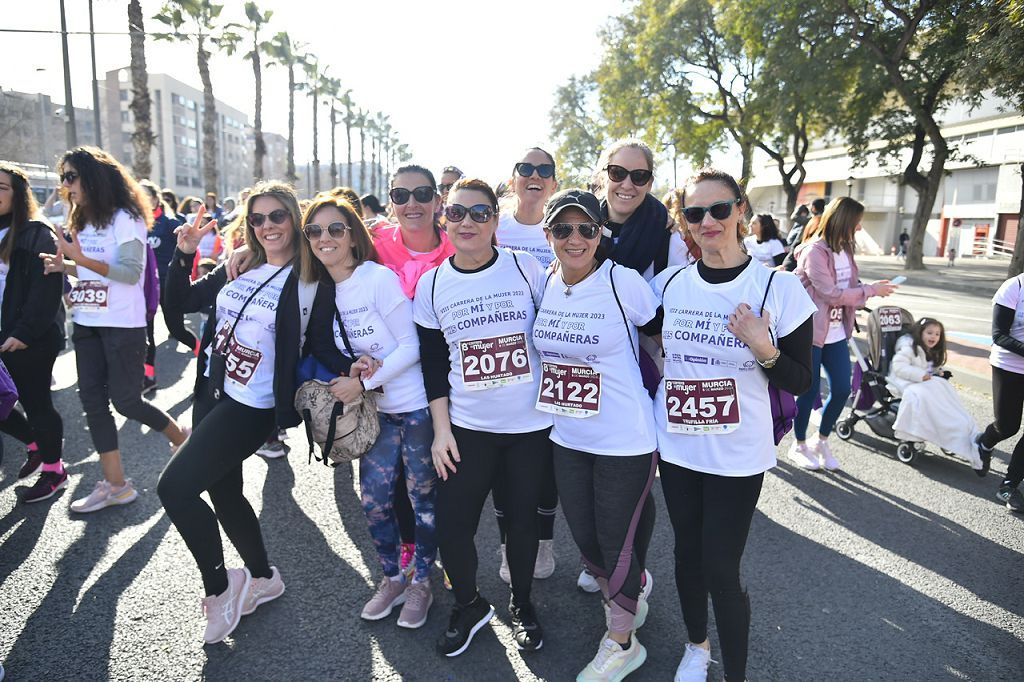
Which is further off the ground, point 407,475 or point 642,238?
point 642,238

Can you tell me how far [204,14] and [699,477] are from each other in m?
28.7

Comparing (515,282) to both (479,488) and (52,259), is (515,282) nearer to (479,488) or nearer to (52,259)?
(479,488)

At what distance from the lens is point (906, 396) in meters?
5.12

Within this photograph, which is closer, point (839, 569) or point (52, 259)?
point (839, 569)

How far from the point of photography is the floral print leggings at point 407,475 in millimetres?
2906

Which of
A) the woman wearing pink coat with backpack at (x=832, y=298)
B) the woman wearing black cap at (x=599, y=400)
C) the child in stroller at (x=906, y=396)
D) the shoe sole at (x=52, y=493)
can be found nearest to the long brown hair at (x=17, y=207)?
the shoe sole at (x=52, y=493)

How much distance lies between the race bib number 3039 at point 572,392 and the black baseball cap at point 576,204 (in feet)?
2.07

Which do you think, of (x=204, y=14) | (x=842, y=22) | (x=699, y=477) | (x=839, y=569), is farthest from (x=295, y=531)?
(x=204, y=14)

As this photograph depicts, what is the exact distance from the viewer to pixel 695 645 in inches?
102

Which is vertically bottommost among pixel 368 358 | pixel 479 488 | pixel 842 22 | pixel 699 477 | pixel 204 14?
pixel 479 488

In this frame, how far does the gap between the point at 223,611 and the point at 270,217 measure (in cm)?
190

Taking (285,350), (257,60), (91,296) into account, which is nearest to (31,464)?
(91,296)

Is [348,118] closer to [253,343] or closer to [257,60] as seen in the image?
[257,60]

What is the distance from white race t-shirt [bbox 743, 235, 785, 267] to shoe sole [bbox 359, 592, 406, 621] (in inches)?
266
